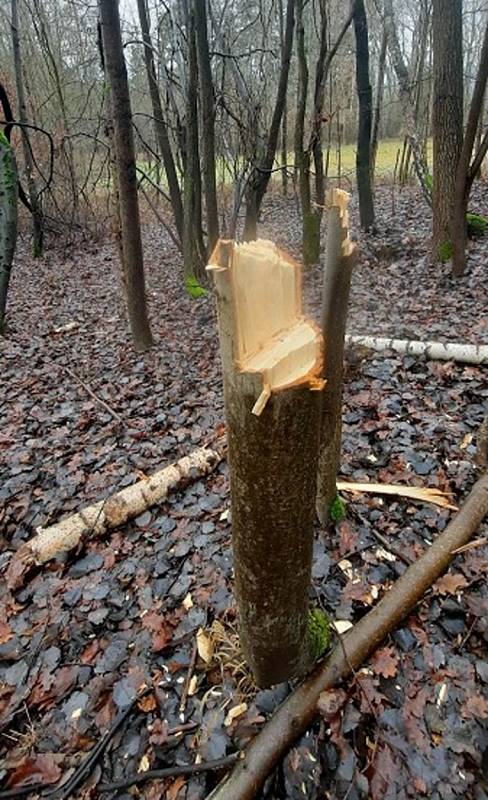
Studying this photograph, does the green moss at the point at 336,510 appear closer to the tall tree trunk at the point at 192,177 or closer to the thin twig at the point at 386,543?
the thin twig at the point at 386,543

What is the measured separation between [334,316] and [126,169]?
443cm

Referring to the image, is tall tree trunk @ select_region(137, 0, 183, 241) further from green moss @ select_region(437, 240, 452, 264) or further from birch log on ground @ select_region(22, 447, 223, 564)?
birch log on ground @ select_region(22, 447, 223, 564)

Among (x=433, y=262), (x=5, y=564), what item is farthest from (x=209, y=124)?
(x=5, y=564)

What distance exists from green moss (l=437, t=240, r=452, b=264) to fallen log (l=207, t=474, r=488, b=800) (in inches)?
225

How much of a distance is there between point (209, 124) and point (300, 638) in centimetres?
739

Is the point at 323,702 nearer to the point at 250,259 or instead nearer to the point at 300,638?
the point at 300,638

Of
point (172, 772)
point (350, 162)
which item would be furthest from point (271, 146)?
point (350, 162)

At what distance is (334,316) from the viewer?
2307mm

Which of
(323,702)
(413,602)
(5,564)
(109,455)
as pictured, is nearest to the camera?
(323,702)

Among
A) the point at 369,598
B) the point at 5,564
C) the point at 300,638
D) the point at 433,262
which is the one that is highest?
the point at 433,262

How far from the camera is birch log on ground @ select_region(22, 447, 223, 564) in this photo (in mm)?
3113

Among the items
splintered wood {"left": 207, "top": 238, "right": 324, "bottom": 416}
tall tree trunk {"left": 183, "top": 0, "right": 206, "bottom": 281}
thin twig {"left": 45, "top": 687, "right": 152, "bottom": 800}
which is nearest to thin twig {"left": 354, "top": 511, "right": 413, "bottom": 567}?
thin twig {"left": 45, "top": 687, "right": 152, "bottom": 800}

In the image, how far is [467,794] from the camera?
1.77 metres

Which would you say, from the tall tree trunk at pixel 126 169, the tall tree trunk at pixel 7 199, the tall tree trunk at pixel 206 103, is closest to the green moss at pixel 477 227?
the tall tree trunk at pixel 206 103
